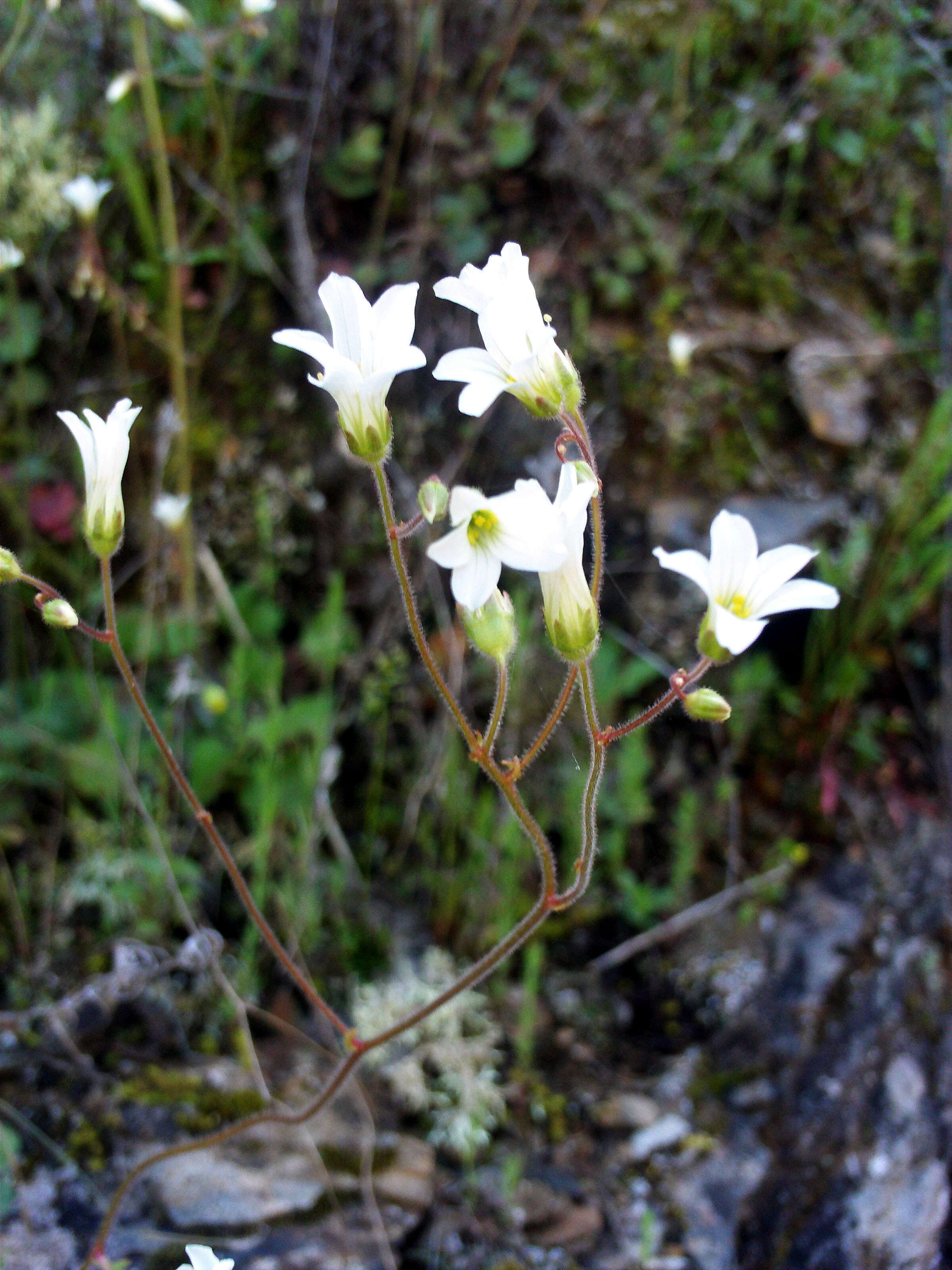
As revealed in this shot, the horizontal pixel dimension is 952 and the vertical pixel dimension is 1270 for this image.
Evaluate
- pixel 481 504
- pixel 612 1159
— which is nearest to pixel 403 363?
pixel 481 504

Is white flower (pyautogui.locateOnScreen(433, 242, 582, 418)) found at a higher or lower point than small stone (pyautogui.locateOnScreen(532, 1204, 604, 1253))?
higher

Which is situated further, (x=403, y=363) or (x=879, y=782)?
(x=879, y=782)

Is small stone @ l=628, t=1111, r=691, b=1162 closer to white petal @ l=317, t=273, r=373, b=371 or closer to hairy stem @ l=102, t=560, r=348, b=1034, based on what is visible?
hairy stem @ l=102, t=560, r=348, b=1034

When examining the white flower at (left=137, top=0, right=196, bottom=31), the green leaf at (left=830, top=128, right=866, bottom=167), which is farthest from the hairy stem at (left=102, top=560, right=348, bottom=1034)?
the green leaf at (left=830, top=128, right=866, bottom=167)

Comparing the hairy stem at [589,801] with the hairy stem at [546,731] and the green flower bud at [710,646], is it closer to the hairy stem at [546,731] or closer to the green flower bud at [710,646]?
the hairy stem at [546,731]

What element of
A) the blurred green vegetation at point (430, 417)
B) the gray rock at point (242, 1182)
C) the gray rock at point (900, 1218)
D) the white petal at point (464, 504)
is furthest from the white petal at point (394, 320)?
the gray rock at point (900, 1218)

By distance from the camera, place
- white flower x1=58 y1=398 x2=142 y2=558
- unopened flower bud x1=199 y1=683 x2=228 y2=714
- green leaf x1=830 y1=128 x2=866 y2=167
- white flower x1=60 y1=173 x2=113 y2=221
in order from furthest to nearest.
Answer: green leaf x1=830 y1=128 x2=866 y2=167
white flower x1=60 y1=173 x2=113 y2=221
unopened flower bud x1=199 y1=683 x2=228 y2=714
white flower x1=58 y1=398 x2=142 y2=558

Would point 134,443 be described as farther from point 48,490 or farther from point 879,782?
point 879,782

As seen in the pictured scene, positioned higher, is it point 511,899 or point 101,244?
point 101,244
